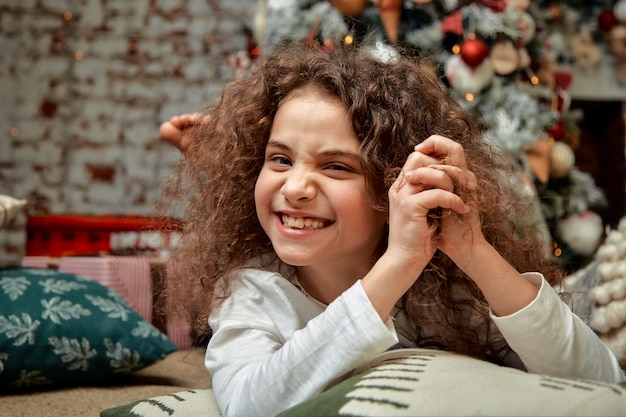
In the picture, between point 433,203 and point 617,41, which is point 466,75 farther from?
point 433,203

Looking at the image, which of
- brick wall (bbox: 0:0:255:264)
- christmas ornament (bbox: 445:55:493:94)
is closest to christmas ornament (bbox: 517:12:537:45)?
christmas ornament (bbox: 445:55:493:94)

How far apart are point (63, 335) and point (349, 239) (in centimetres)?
72

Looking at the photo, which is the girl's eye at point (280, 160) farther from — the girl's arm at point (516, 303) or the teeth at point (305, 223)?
the girl's arm at point (516, 303)

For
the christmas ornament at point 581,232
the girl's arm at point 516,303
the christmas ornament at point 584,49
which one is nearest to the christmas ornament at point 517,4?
the christmas ornament at point 584,49

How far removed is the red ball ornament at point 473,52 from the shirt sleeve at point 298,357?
1.87 meters

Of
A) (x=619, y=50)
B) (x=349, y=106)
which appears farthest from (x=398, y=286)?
(x=619, y=50)

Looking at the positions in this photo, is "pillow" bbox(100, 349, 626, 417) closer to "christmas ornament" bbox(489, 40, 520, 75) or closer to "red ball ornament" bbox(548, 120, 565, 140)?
"christmas ornament" bbox(489, 40, 520, 75)

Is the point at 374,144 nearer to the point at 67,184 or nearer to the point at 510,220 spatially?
the point at 510,220

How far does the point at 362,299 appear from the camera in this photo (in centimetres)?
84

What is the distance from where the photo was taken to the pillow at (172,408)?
0.94 metres

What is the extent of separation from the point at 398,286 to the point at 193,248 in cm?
46

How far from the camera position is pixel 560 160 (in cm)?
281

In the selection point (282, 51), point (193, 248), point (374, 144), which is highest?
point (282, 51)

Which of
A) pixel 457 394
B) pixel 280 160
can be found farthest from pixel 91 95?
pixel 457 394
